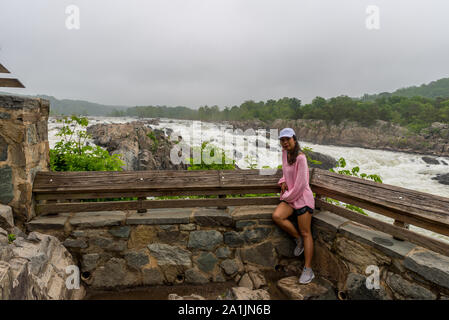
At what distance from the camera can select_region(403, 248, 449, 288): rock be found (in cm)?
192

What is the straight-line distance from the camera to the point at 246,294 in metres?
2.52

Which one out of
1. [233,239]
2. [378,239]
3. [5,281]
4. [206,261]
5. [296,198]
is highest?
[296,198]

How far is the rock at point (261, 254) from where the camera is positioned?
9.84 ft

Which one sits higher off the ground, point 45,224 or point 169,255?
point 45,224

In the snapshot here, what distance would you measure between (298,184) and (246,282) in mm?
1318

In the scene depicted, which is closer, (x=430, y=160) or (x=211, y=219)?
(x=211, y=219)

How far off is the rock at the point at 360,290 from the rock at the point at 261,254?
85 centimetres

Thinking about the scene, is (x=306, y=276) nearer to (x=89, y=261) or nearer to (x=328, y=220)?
(x=328, y=220)

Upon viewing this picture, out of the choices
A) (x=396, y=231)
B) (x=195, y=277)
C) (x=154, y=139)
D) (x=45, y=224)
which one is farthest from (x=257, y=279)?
(x=154, y=139)

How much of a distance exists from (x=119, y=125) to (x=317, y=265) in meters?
10.4

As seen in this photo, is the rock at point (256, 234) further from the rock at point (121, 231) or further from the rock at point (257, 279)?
the rock at point (121, 231)

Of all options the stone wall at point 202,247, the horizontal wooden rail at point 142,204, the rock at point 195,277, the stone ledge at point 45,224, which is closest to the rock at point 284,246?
the stone wall at point 202,247

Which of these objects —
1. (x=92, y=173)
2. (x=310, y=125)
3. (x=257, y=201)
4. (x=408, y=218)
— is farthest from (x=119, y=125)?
(x=310, y=125)

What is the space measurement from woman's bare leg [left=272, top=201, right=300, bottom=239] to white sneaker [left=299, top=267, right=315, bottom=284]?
1.25 feet
